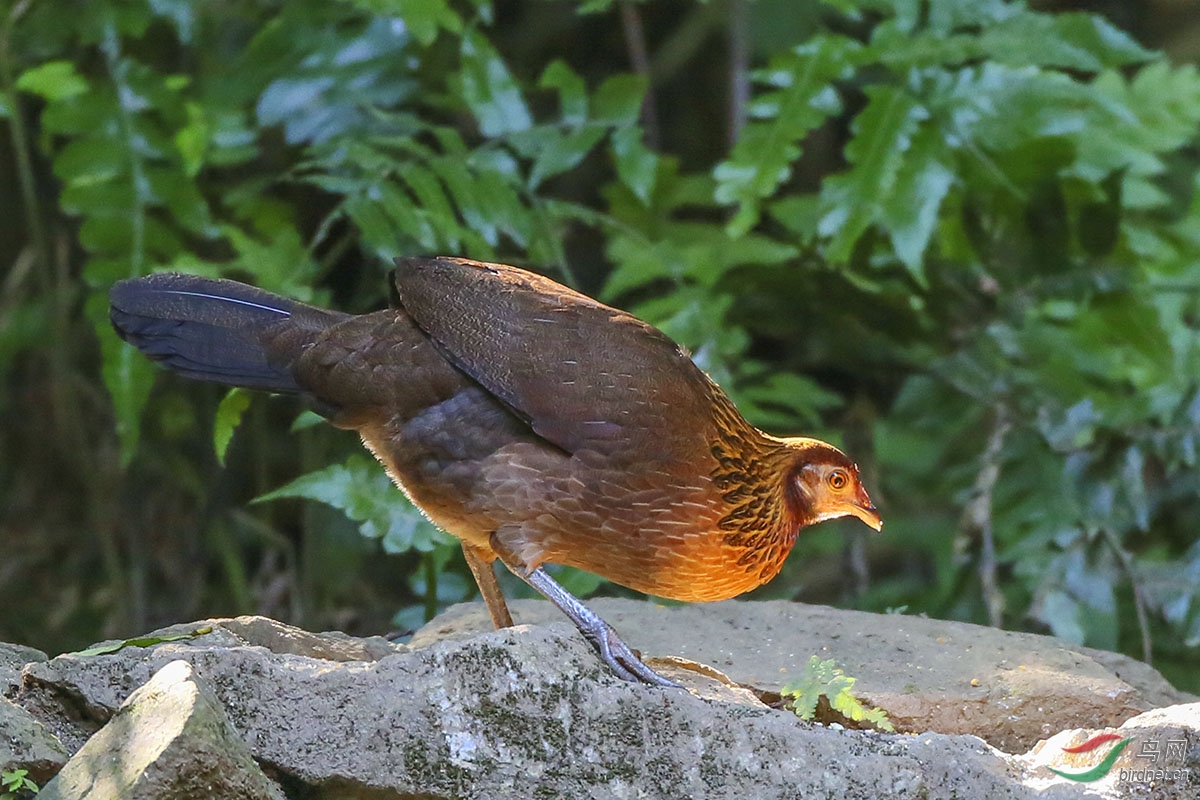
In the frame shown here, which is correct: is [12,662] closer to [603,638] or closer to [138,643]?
[138,643]

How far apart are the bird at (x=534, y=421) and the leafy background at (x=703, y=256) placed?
728 millimetres

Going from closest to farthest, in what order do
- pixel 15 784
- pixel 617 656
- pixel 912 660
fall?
pixel 15 784
pixel 617 656
pixel 912 660

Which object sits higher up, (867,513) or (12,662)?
(12,662)

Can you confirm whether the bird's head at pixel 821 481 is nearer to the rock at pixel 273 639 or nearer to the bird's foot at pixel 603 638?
the bird's foot at pixel 603 638

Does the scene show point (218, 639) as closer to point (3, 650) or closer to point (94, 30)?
point (3, 650)

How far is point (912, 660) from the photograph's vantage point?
3643 millimetres

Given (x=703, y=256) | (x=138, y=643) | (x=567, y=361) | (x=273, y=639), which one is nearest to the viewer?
(x=138, y=643)

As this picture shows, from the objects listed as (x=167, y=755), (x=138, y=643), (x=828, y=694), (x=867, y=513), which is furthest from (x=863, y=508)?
(x=167, y=755)

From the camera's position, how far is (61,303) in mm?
6199

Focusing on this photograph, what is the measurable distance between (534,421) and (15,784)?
1441 millimetres

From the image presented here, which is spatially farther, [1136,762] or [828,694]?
[828,694]

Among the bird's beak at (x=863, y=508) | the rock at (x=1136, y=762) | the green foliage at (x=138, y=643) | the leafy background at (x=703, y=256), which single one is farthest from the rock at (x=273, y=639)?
the rock at (x=1136, y=762)

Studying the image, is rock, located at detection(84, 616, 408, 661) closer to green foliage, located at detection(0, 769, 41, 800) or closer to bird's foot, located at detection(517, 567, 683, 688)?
bird's foot, located at detection(517, 567, 683, 688)

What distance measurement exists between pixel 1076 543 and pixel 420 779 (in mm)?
3307
